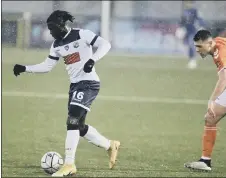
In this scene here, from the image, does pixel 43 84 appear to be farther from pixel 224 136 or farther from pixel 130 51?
pixel 130 51

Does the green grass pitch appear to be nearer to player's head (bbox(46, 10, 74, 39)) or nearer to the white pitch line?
the white pitch line

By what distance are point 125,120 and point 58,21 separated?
17.9ft

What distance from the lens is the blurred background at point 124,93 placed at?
1000 cm

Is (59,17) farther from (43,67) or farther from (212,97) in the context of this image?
(212,97)

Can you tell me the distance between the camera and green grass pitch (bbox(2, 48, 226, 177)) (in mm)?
9430

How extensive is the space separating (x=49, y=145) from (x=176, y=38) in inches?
872

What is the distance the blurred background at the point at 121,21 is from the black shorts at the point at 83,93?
21979 mm

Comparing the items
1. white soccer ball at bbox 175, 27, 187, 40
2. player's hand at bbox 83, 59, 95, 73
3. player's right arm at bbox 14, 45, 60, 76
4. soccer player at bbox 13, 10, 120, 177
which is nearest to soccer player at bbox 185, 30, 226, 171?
soccer player at bbox 13, 10, 120, 177

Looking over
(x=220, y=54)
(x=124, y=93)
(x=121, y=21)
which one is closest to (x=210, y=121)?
(x=220, y=54)

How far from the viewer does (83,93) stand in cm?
888

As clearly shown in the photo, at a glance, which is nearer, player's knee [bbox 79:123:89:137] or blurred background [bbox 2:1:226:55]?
player's knee [bbox 79:123:89:137]

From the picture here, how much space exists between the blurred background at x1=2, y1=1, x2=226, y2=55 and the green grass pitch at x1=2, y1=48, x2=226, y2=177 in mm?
7281

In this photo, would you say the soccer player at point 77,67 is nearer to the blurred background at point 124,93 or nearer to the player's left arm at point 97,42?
the player's left arm at point 97,42

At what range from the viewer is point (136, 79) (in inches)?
838
